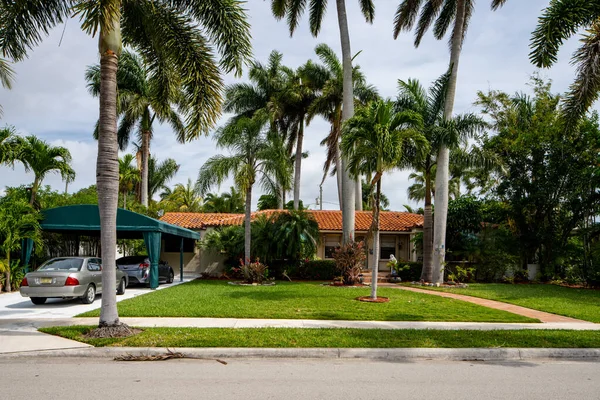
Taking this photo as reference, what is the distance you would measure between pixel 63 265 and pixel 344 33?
53.5 ft

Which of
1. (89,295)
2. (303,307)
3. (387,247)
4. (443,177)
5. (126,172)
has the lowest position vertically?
(303,307)

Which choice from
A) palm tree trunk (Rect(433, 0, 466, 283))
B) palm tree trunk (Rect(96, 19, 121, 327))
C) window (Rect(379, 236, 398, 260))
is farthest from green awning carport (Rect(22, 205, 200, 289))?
window (Rect(379, 236, 398, 260))

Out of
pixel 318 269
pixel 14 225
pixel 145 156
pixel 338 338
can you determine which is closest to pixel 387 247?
pixel 318 269

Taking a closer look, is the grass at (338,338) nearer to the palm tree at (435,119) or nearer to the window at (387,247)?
the palm tree at (435,119)

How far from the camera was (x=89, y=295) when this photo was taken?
14.4 meters

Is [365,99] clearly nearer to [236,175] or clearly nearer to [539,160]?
[539,160]

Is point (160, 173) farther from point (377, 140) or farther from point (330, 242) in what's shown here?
point (377, 140)

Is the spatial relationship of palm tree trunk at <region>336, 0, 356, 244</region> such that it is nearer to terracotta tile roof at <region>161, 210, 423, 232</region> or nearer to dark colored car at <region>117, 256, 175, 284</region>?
terracotta tile roof at <region>161, 210, 423, 232</region>

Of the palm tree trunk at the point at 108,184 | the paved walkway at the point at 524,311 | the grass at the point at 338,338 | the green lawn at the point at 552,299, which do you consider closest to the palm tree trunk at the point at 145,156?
the green lawn at the point at 552,299

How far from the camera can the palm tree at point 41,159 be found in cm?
1797

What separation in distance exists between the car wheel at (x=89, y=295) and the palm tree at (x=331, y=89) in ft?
60.3

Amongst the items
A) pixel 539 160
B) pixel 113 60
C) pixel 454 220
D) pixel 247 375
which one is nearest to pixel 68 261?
pixel 113 60

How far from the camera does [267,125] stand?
21469mm

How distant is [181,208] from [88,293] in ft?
109
